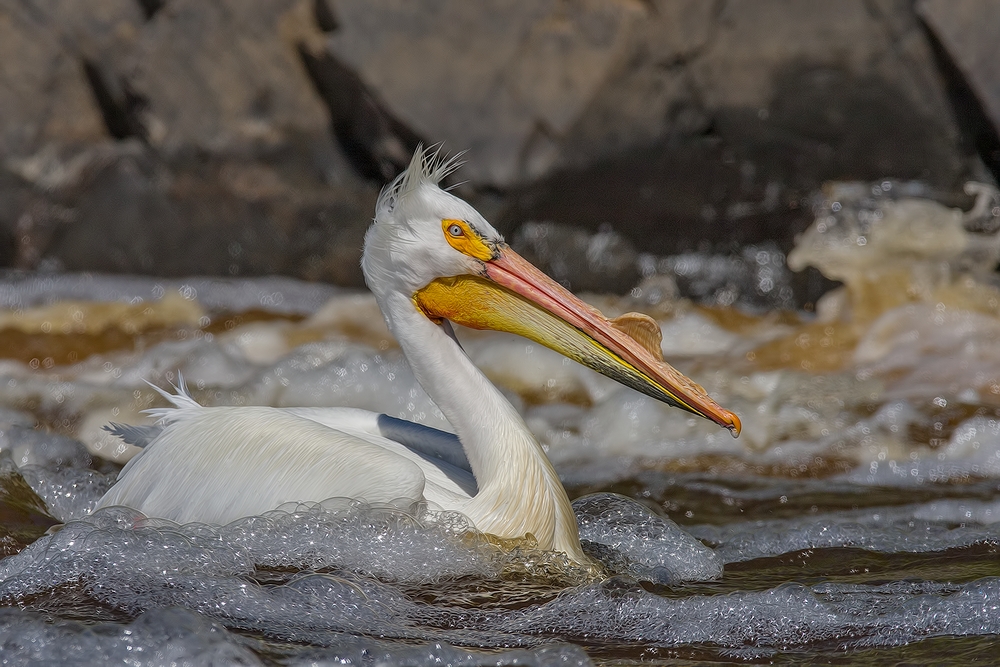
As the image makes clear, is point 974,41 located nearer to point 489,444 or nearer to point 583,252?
point 583,252

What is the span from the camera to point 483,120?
6039mm

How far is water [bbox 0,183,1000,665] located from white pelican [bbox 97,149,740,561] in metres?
Answer: 0.08

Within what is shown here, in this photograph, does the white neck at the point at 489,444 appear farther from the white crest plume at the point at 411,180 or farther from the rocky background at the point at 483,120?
the rocky background at the point at 483,120

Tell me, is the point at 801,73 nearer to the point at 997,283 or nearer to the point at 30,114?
the point at 997,283

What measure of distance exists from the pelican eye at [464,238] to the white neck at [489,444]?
194mm

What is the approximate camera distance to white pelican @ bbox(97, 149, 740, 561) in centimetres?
265

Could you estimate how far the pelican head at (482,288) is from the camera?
269 centimetres

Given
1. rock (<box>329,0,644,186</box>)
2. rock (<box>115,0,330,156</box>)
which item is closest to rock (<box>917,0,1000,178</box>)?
rock (<box>329,0,644,186</box>)

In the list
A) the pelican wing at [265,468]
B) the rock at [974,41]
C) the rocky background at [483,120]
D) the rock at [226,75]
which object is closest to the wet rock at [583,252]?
the rocky background at [483,120]

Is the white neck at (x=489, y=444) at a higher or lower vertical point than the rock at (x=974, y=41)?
lower

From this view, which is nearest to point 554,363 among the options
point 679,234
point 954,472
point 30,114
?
point 679,234

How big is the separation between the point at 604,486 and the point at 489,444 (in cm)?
134

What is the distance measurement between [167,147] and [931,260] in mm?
4070

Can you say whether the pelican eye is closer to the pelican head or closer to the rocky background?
the pelican head
